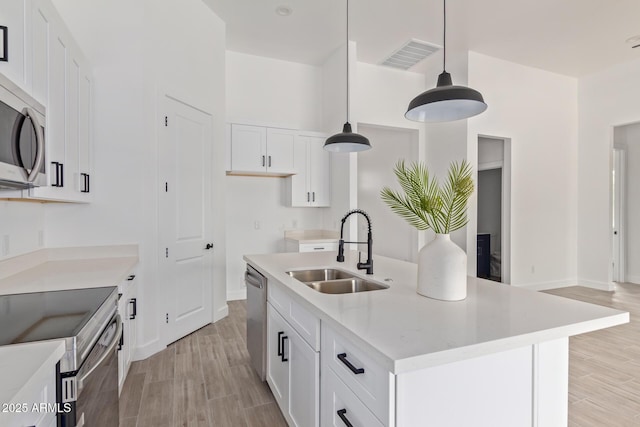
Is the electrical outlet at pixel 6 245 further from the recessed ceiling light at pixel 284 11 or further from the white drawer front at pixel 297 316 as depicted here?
the recessed ceiling light at pixel 284 11

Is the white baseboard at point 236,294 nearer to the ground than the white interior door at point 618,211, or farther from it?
nearer to the ground

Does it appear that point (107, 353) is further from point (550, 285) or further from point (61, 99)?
point (550, 285)

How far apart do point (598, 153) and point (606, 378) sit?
4327 millimetres

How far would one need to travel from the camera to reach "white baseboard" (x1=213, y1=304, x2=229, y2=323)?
3832 mm

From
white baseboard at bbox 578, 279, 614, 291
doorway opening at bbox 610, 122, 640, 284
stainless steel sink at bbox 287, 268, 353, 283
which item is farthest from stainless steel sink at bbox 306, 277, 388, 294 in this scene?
doorway opening at bbox 610, 122, 640, 284

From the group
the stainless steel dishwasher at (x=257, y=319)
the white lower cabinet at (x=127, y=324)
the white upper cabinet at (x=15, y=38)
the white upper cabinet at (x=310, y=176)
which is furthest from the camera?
the white upper cabinet at (x=310, y=176)

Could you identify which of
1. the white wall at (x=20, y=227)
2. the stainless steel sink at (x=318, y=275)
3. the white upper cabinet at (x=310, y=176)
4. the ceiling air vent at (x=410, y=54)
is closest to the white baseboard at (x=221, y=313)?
the white upper cabinet at (x=310, y=176)

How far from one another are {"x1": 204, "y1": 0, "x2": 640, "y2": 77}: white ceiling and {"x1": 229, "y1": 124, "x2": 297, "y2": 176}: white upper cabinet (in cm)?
118

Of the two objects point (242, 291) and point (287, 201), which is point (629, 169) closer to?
point (287, 201)

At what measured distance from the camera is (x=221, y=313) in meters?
3.95

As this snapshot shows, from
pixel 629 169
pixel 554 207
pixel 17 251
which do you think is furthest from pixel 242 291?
pixel 629 169

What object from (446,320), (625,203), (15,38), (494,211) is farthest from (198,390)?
(625,203)

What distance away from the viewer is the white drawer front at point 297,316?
1496 millimetres

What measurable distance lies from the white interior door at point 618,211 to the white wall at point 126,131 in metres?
7.19
